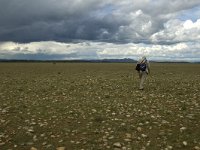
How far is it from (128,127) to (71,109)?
4546 mm

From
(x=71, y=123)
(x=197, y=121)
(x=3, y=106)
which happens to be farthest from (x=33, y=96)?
(x=197, y=121)

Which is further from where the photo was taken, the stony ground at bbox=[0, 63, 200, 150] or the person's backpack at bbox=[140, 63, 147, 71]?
the person's backpack at bbox=[140, 63, 147, 71]

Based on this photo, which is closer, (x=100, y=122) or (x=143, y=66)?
(x=100, y=122)

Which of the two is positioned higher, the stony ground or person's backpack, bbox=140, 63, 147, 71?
person's backpack, bbox=140, 63, 147, 71

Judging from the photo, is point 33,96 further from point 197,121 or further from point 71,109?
point 197,121

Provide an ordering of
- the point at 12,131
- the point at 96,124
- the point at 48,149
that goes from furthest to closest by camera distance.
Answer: the point at 96,124 < the point at 12,131 < the point at 48,149

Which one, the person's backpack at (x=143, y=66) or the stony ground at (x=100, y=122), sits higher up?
the person's backpack at (x=143, y=66)

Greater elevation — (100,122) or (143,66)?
(143,66)

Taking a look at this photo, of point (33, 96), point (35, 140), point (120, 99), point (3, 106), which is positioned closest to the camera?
point (35, 140)

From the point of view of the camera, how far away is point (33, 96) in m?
21.5

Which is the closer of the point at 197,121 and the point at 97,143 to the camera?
the point at 97,143

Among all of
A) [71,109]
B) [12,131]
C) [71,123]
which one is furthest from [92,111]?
[12,131]

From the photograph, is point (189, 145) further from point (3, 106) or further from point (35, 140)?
point (3, 106)

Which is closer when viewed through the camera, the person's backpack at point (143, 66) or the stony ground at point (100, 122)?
the stony ground at point (100, 122)
